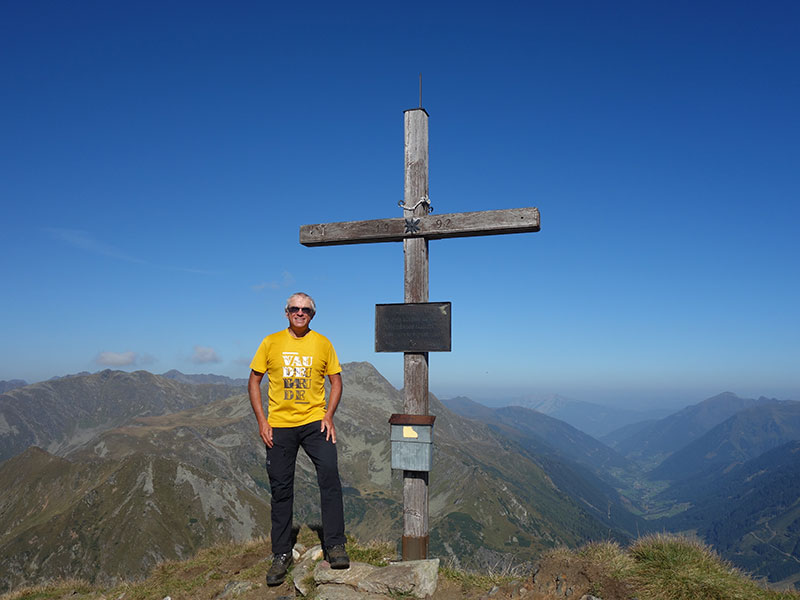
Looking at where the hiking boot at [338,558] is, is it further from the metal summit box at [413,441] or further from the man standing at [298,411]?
the metal summit box at [413,441]

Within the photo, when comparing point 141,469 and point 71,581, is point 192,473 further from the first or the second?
point 71,581

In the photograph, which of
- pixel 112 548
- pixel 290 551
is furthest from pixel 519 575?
pixel 112 548

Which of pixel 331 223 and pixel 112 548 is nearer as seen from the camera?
pixel 331 223

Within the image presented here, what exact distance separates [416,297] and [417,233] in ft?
4.04

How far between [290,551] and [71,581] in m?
8.94

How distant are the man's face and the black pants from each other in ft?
5.47

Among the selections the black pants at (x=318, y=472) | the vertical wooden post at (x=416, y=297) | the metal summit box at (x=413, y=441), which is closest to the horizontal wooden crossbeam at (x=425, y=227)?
the vertical wooden post at (x=416, y=297)

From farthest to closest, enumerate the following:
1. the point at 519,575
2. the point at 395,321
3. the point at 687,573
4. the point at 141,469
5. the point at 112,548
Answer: the point at 141,469
the point at 112,548
the point at 395,321
the point at 519,575
the point at 687,573

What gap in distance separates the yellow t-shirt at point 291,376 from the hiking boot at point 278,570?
96.5 inches

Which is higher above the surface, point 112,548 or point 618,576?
point 618,576

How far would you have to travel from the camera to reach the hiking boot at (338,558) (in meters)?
7.97

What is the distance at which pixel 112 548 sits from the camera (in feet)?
411

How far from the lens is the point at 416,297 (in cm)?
927

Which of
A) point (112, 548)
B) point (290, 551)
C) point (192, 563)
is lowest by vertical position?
point (112, 548)
